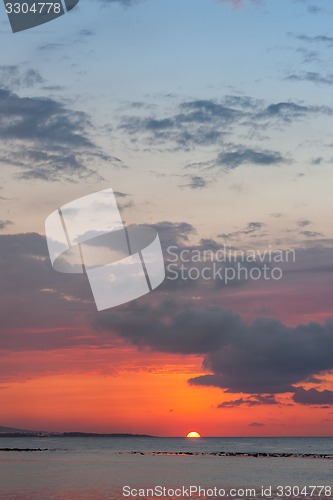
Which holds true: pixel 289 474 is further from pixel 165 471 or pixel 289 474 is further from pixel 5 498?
pixel 5 498

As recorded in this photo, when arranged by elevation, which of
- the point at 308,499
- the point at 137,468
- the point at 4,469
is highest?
the point at 308,499

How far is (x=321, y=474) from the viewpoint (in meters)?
87.5

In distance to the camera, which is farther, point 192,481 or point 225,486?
point 192,481

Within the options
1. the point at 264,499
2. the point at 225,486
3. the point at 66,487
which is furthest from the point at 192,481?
the point at 264,499

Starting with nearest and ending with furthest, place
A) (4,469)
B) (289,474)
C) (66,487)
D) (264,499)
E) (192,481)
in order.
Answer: (264,499) → (66,487) → (192,481) → (289,474) → (4,469)

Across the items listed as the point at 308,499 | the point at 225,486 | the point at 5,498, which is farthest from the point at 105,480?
the point at 308,499

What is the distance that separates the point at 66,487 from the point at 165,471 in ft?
82.1

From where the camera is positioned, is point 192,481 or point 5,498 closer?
point 5,498

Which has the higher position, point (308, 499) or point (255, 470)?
point (308, 499)

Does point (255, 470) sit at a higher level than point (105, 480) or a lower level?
lower

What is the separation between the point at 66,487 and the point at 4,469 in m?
28.5

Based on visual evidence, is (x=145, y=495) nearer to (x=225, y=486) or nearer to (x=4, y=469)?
(x=225, y=486)

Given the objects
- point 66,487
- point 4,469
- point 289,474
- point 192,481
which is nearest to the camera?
point 66,487

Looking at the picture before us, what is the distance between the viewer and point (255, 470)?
300 feet
